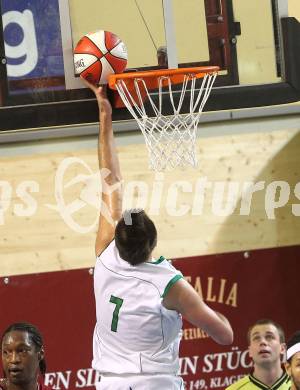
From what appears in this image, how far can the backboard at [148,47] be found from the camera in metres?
6.00

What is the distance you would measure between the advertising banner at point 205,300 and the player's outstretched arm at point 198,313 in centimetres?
313

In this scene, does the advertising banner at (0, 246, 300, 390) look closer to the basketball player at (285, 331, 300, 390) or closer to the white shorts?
the basketball player at (285, 331, 300, 390)

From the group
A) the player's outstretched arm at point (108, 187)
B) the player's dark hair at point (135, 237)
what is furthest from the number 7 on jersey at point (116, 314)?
the player's outstretched arm at point (108, 187)

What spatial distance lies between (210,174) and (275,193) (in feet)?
1.88

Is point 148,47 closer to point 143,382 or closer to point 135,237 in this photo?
point 135,237

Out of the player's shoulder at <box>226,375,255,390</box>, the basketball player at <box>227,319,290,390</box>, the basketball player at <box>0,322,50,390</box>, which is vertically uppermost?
the basketball player at <box>0,322,50,390</box>

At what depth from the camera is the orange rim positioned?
5.42 meters

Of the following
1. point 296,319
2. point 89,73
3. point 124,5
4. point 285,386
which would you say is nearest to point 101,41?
point 89,73

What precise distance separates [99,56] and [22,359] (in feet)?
A: 7.20

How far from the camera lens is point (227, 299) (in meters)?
7.45

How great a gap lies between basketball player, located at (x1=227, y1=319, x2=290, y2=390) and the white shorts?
5.66 ft

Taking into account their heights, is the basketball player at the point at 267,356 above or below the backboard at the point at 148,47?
below

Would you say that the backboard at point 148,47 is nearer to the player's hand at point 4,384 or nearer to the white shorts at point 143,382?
the white shorts at point 143,382

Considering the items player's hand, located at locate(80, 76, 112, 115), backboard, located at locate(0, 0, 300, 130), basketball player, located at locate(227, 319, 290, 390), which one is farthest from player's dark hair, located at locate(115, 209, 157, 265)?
basketball player, located at locate(227, 319, 290, 390)
